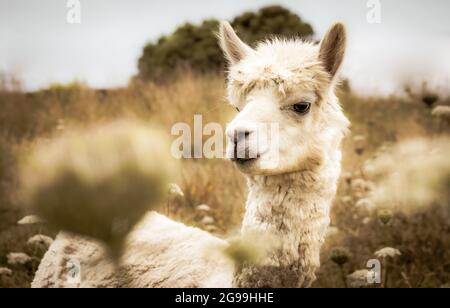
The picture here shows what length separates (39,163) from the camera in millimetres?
562

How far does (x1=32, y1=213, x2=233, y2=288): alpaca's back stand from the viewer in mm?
2418

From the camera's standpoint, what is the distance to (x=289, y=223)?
2246 millimetres

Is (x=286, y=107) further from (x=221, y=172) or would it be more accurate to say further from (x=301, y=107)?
(x=221, y=172)

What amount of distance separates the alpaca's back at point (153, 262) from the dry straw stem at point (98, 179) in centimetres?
174

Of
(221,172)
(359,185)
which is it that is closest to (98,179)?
(359,185)

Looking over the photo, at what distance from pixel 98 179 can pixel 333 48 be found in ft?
6.58

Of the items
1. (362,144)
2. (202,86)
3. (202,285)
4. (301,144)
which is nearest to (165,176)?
(301,144)

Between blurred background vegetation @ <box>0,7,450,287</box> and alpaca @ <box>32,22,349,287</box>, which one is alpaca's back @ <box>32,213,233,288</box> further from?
blurred background vegetation @ <box>0,7,450,287</box>

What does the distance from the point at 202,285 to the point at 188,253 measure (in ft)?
0.67

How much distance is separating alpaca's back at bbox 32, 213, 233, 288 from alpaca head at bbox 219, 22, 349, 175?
0.59 metres

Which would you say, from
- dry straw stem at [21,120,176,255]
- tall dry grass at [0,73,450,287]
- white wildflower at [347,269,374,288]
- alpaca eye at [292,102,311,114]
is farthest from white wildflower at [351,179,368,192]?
dry straw stem at [21,120,176,255]

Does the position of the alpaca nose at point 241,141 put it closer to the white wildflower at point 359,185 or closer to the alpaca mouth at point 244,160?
the alpaca mouth at point 244,160

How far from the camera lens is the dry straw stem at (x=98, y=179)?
56 centimetres
